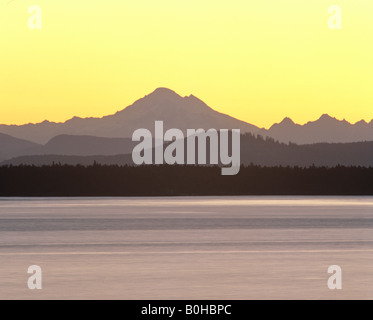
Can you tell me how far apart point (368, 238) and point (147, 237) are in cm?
1515

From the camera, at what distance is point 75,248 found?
2249 inches

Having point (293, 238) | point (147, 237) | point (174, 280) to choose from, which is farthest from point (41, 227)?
point (174, 280)

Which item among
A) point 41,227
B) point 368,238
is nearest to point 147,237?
point 368,238

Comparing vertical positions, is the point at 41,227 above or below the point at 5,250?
above

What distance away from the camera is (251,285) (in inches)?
1476
